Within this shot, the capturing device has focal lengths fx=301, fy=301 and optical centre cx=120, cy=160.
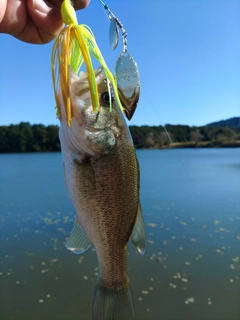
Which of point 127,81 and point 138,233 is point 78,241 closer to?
point 138,233

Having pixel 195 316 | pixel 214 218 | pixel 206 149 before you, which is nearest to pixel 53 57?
pixel 195 316

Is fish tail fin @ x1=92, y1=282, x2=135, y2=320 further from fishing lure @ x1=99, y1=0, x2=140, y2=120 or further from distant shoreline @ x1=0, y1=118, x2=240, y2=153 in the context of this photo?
distant shoreline @ x1=0, y1=118, x2=240, y2=153

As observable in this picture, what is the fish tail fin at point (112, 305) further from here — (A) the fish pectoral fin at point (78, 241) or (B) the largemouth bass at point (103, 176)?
(A) the fish pectoral fin at point (78, 241)

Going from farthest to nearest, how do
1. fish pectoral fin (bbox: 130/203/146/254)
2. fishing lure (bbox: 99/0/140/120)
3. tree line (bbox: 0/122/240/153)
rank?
tree line (bbox: 0/122/240/153), fish pectoral fin (bbox: 130/203/146/254), fishing lure (bbox: 99/0/140/120)

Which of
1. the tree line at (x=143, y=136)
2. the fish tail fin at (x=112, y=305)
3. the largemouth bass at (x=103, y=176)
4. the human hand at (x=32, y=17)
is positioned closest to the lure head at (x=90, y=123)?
the largemouth bass at (x=103, y=176)

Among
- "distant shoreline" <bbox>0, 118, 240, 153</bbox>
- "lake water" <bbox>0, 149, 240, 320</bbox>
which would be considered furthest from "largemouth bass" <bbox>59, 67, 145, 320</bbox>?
"distant shoreline" <bbox>0, 118, 240, 153</bbox>

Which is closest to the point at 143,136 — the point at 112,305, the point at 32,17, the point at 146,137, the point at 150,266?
the point at 146,137
